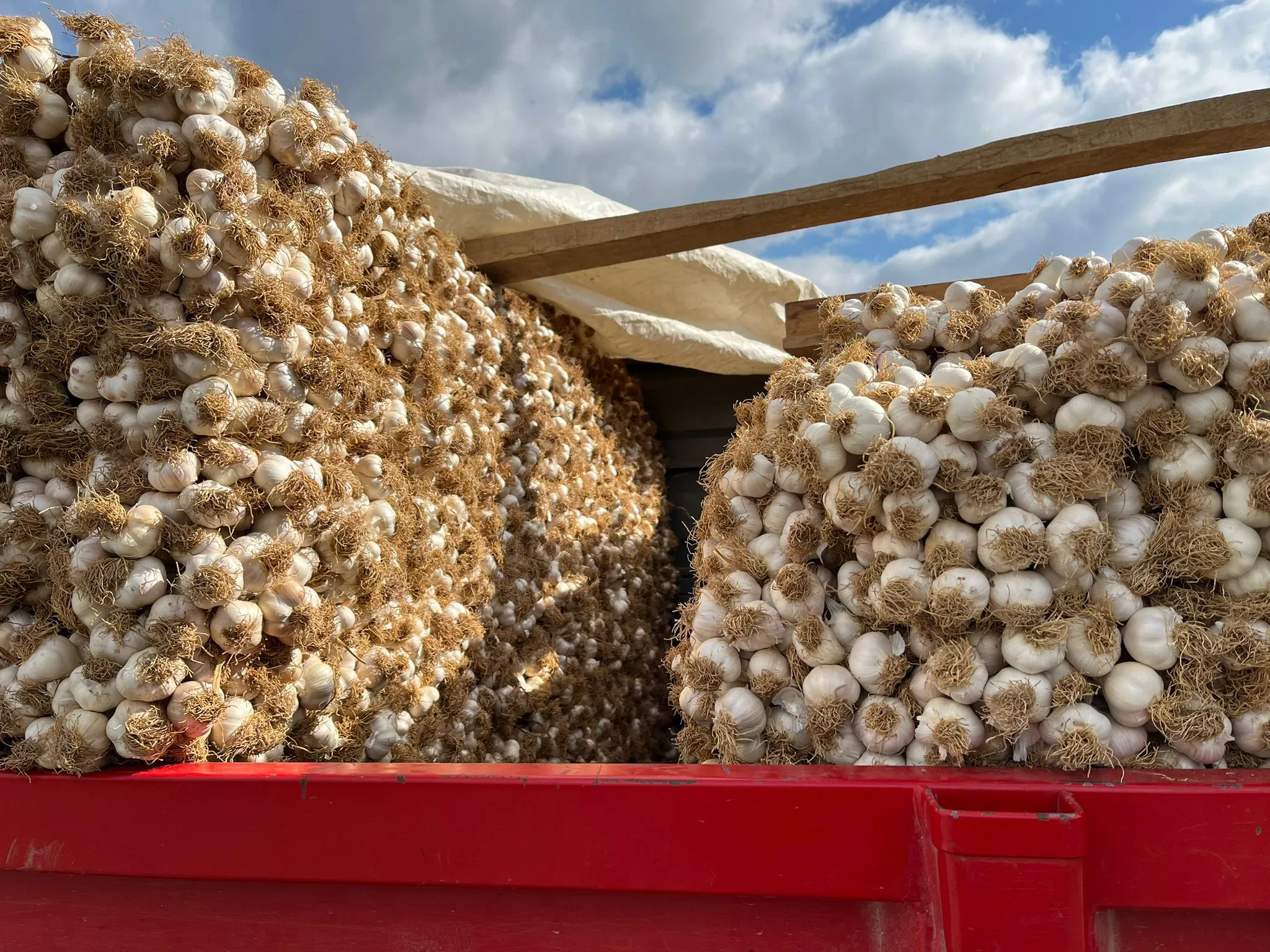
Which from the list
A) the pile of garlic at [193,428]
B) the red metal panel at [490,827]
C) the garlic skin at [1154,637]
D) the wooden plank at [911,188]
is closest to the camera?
the red metal panel at [490,827]

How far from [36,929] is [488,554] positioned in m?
1.44

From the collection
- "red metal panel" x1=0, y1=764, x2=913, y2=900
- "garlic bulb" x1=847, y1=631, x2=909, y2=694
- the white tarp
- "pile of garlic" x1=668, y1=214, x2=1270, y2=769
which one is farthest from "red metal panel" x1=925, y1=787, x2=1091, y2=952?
the white tarp

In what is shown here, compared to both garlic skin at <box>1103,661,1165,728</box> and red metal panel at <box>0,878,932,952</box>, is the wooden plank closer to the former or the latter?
garlic skin at <box>1103,661,1165,728</box>

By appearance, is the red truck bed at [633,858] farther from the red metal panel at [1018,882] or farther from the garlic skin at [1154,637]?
the garlic skin at [1154,637]

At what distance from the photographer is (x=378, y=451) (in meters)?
2.01

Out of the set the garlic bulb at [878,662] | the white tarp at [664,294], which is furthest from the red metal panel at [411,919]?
the white tarp at [664,294]

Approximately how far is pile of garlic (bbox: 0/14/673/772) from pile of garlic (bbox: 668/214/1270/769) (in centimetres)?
86

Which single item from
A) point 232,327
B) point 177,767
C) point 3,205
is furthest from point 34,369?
point 177,767

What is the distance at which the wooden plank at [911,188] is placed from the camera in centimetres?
197

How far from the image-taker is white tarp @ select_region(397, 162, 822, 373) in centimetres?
304

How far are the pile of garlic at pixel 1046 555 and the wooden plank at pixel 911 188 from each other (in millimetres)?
674

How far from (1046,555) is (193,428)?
4.88 feet

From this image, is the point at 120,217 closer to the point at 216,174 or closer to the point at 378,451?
the point at 216,174

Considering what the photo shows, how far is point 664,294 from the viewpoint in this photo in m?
3.54
